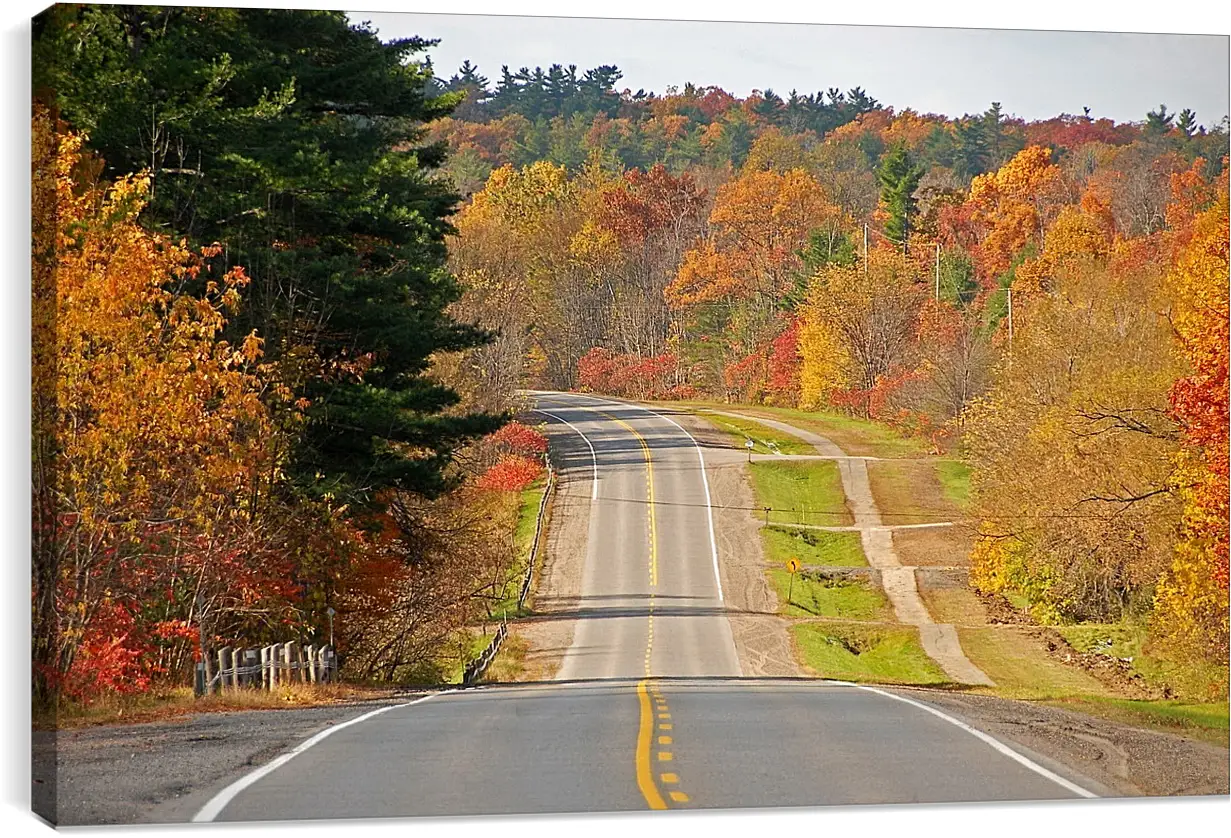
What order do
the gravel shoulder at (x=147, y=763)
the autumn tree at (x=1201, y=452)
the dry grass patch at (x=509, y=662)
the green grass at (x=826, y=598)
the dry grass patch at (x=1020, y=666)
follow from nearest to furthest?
the gravel shoulder at (x=147, y=763), the autumn tree at (x=1201, y=452), the dry grass patch at (x=1020, y=666), the dry grass patch at (x=509, y=662), the green grass at (x=826, y=598)

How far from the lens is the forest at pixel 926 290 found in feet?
56.1

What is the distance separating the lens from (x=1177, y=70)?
15.7m

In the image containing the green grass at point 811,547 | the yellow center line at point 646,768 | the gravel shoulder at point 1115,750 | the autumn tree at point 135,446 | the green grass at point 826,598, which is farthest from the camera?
the green grass at point 811,547

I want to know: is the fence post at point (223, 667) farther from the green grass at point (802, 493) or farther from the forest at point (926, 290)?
the green grass at point (802, 493)

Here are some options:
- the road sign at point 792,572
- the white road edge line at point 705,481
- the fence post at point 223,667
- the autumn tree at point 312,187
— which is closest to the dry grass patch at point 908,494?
the road sign at point 792,572

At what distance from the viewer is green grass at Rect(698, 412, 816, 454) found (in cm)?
1938

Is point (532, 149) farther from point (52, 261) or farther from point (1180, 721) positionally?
point (1180, 721)

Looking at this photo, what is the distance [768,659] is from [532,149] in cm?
685

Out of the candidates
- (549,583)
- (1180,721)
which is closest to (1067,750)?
(1180,721)

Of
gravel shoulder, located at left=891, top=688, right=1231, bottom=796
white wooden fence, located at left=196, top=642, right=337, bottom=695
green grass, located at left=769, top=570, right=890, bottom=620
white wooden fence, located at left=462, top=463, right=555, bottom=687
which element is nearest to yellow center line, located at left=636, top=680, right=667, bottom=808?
gravel shoulder, located at left=891, top=688, right=1231, bottom=796

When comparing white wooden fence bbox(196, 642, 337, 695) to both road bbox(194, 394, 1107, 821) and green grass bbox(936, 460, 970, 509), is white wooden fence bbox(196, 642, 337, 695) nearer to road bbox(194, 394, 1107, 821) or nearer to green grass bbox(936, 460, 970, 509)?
road bbox(194, 394, 1107, 821)

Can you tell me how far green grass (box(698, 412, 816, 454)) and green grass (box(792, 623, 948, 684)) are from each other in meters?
2.27

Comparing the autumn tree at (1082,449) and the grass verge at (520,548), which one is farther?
the grass verge at (520,548)

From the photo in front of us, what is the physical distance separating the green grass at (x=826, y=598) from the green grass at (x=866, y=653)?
0.17 meters
